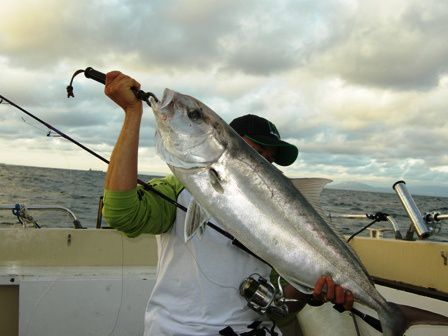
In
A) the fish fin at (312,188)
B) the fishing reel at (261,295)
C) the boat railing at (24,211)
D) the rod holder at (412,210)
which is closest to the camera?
the fish fin at (312,188)

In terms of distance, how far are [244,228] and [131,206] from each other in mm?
754

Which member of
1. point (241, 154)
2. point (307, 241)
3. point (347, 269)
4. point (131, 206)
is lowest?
point (347, 269)

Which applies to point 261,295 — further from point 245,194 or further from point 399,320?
point 399,320

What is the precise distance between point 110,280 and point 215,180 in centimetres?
275

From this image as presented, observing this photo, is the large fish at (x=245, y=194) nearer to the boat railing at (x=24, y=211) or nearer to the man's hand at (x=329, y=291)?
the man's hand at (x=329, y=291)

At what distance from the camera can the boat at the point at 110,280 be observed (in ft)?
14.5

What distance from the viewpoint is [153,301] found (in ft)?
9.88

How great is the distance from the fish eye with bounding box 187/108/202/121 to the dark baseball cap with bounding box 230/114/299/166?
2.74 feet

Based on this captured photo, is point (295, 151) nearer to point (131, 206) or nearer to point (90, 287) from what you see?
point (131, 206)

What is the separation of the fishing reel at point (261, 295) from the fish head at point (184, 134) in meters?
1.06

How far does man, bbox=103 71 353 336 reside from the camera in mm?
2627

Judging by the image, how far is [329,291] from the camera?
2.74 metres

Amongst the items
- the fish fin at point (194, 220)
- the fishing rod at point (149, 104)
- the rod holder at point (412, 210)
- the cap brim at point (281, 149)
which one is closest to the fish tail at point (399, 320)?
the fishing rod at point (149, 104)

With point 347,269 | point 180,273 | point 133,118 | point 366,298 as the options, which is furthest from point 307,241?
point 133,118
